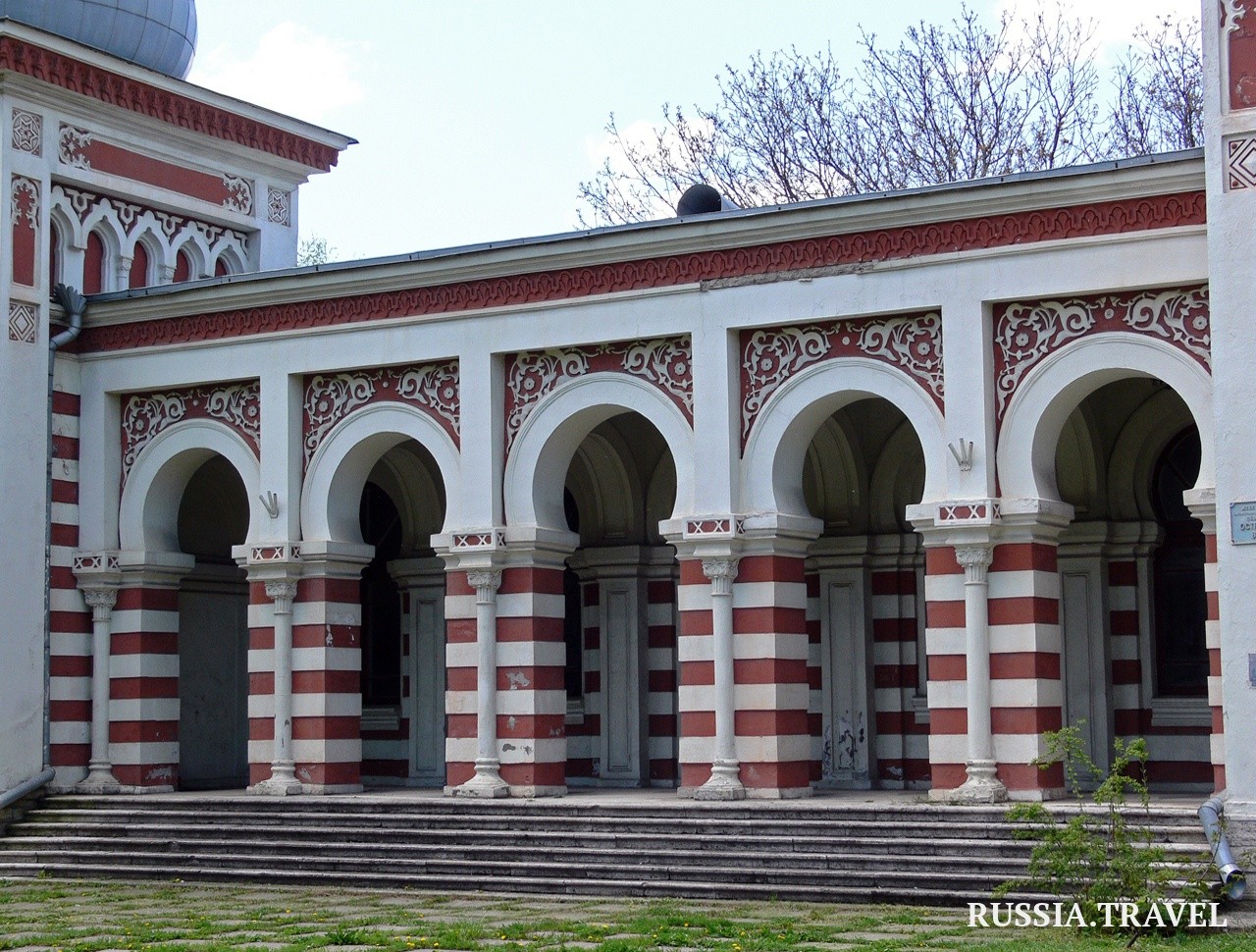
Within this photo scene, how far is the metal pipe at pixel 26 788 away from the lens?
21.6 metres

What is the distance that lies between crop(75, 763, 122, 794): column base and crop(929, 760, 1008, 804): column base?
9848 mm

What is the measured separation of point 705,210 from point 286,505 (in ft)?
18.4

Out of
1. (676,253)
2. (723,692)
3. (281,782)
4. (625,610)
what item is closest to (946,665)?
(723,692)

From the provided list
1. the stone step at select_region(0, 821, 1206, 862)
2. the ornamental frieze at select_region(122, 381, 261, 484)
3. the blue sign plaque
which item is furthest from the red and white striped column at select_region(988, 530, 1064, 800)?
the ornamental frieze at select_region(122, 381, 261, 484)

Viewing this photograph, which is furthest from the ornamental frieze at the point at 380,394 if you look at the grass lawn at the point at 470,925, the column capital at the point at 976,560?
the column capital at the point at 976,560

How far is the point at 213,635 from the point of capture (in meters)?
25.2

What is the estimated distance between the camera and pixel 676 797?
1928 cm

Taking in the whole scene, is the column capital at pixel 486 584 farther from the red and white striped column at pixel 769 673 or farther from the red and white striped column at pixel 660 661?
the red and white striped column at pixel 660 661

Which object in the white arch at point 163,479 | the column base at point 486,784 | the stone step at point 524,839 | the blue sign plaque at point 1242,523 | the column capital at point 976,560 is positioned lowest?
the stone step at point 524,839

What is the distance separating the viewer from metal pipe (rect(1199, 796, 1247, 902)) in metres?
14.8

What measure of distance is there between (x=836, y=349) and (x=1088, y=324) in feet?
8.11

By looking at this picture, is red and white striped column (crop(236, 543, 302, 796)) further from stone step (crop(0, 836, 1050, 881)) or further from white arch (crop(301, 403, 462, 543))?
stone step (crop(0, 836, 1050, 881))

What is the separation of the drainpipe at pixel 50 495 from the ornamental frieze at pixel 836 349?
843 cm

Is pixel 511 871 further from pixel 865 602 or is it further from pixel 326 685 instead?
pixel 865 602
